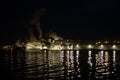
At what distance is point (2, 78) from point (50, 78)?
19.4 feet

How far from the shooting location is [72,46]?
427 feet

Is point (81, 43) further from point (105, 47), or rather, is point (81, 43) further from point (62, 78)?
point (62, 78)

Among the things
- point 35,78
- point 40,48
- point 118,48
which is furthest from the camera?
point 40,48

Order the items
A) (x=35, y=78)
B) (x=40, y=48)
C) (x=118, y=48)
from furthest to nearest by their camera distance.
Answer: (x=40, y=48) < (x=118, y=48) < (x=35, y=78)

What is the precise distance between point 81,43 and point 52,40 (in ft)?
49.2

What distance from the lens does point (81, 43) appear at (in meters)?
132

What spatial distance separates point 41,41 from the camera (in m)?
130

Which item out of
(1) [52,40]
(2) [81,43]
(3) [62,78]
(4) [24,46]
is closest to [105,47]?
(2) [81,43]

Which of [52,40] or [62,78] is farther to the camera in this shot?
[52,40]

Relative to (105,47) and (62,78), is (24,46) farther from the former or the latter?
(62,78)

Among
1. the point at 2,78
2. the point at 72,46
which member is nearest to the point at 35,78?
the point at 2,78

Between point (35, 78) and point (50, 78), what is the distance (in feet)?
5.95

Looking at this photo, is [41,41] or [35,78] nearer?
[35,78]

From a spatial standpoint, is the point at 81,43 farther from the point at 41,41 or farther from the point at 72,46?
the point at 41,41
